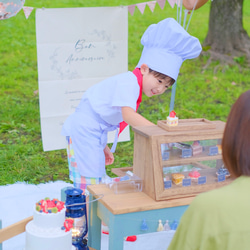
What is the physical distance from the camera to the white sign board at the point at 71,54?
3.99 metres

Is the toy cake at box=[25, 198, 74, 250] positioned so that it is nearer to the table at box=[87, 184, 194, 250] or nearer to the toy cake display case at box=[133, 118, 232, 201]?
the table at box=[87, 184, 194, 250]

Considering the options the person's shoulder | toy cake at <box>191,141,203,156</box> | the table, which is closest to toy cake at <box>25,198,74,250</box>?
the table

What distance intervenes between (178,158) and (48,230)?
2.37 feet

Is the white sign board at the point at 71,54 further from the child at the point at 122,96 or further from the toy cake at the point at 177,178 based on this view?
the toy cake at the point at 177,178

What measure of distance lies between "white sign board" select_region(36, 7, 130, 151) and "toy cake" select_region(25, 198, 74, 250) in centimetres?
218

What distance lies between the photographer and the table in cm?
215

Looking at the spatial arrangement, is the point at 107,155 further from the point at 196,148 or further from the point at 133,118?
the point at 196,148

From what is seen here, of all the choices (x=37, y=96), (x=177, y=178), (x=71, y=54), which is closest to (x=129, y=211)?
(x=177, y=178)

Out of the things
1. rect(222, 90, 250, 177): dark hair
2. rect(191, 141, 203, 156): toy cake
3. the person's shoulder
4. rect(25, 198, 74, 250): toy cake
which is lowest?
rect(25, 198, 74, 250): toy cake

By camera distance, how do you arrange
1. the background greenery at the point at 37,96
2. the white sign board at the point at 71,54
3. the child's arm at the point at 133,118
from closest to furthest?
1. the child's arm at the point at 133,118
2. the white sign board at the point at 71,54
3. the background greenery at the point at 37,96

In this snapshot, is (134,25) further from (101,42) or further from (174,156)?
(174,156)

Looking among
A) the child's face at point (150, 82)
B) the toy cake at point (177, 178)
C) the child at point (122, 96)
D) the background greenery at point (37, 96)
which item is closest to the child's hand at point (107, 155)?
the child at point (122, 96)

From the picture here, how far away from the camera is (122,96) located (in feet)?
8.22

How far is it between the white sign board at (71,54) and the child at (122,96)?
52.2 inches
